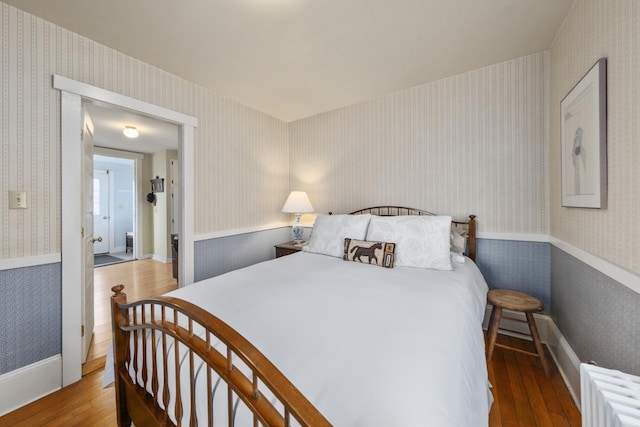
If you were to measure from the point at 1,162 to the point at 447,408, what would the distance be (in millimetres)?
2618

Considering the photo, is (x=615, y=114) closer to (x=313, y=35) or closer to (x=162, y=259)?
(x=313, y=35)

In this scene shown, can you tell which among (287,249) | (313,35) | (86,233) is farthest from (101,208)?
(313,35)

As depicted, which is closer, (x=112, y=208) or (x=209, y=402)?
(x=209, y=402)

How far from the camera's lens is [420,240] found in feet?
6.98


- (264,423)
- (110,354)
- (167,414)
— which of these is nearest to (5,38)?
(110,354)

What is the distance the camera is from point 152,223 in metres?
5.78

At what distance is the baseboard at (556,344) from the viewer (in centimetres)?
162

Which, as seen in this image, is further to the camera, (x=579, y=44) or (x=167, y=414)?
(x=579, y=44)

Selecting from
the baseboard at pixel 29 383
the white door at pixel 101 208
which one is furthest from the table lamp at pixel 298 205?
the white door at pixel 101 208

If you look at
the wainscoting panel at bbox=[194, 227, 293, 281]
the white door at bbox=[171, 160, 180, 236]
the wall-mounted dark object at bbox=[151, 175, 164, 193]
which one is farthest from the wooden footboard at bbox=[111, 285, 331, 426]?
the wall-mounted dark object at bbox=[151, 175, 164, 193]

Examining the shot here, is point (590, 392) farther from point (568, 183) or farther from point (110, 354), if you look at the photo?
point (110, 354)

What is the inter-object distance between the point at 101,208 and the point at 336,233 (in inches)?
266

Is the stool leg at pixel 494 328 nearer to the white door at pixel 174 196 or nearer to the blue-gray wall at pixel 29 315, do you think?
the blue-gray wall at pixel 29 315

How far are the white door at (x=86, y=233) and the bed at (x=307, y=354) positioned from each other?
104 cm
